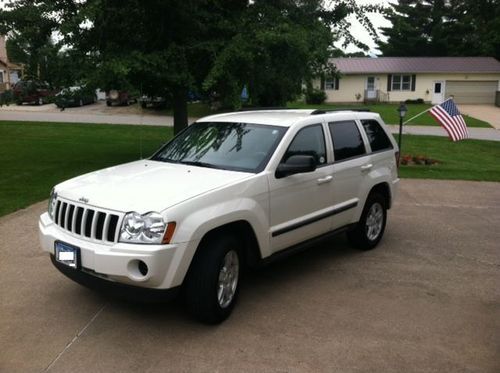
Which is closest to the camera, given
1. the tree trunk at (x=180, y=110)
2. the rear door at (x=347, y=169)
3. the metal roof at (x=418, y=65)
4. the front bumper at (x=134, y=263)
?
the front bumper at (x=134, y=263)

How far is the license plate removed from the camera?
4.20 m

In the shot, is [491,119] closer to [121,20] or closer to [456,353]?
[121,20]

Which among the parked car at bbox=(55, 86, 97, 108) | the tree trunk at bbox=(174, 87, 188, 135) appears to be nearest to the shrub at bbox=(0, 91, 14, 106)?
the parked car at bbox=(55, 86, 97, 108)

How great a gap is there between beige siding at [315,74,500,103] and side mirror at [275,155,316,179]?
142 ft

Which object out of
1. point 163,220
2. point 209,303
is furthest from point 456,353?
point 163,220

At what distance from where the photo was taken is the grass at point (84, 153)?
10648 millimetres

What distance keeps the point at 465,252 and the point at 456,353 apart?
2857 millimetres

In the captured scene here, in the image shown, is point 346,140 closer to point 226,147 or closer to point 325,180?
point 325,180

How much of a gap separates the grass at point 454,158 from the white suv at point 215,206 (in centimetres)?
710

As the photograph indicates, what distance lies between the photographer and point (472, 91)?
4731cm

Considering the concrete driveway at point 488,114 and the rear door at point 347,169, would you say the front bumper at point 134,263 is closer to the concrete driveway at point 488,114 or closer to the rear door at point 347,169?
the rear door at point 347,169

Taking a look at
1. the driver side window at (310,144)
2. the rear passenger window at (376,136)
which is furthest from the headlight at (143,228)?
the rear passenger window at (376,136)

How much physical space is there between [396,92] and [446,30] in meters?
14.7

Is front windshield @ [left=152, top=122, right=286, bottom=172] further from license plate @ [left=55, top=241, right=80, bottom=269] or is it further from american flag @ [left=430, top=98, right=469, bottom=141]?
american flag @ [left=430, top=98, right=469, bottom=141]
